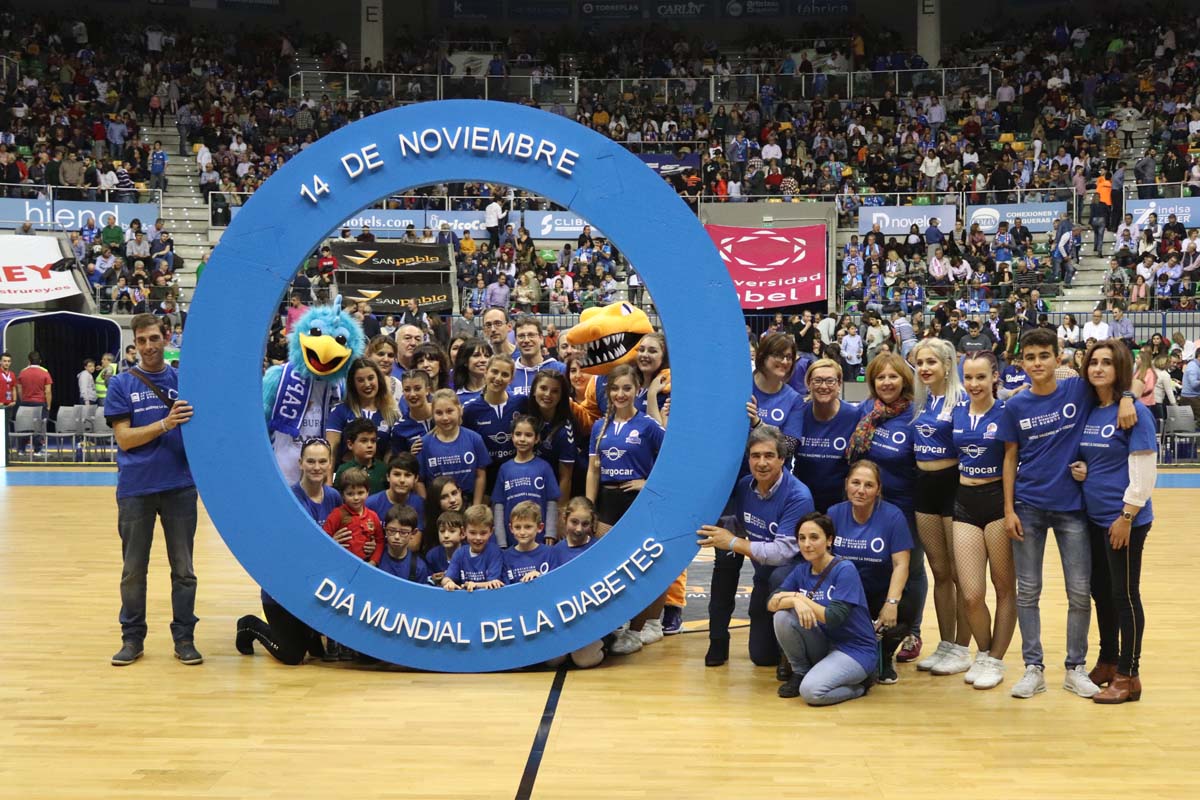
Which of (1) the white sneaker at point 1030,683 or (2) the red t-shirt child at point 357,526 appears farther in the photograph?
(2) the red t-shirt child at point 357,526

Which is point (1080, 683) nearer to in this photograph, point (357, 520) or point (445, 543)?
point (445, 543)

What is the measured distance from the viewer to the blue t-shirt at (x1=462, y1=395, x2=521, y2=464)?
6.53 meters

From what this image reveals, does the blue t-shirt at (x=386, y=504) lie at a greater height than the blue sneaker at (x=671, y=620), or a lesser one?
greater

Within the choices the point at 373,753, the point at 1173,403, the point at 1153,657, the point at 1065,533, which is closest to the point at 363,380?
the point at 373,753

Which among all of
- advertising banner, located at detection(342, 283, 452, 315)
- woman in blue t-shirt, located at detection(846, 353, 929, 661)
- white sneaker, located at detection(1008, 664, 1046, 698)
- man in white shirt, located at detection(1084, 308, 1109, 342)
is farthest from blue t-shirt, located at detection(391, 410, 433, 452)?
man in white shirt, located at detection(1084, 308, 1109, 342)

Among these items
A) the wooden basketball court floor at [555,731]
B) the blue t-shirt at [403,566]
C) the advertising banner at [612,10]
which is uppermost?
the advertising banner at [612,10]

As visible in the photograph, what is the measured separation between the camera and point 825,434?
6.07m

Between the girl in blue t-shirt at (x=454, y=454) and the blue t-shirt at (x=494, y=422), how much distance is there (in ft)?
0.54

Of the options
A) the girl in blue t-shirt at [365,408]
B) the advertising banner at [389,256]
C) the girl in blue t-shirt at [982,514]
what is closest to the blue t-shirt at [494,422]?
the girl in blue t-shirt at [365,408]

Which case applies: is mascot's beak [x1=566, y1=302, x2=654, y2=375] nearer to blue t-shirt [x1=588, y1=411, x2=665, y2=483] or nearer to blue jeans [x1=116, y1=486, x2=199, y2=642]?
blue t-shirt [x1=588, y1=411, x2=665, y2=483]

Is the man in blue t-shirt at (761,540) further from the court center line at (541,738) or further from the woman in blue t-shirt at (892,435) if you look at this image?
the court center line at (541,738)

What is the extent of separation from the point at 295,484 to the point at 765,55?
947 inches

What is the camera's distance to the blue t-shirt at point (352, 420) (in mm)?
6488

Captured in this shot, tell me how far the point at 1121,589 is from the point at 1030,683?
55 cm
